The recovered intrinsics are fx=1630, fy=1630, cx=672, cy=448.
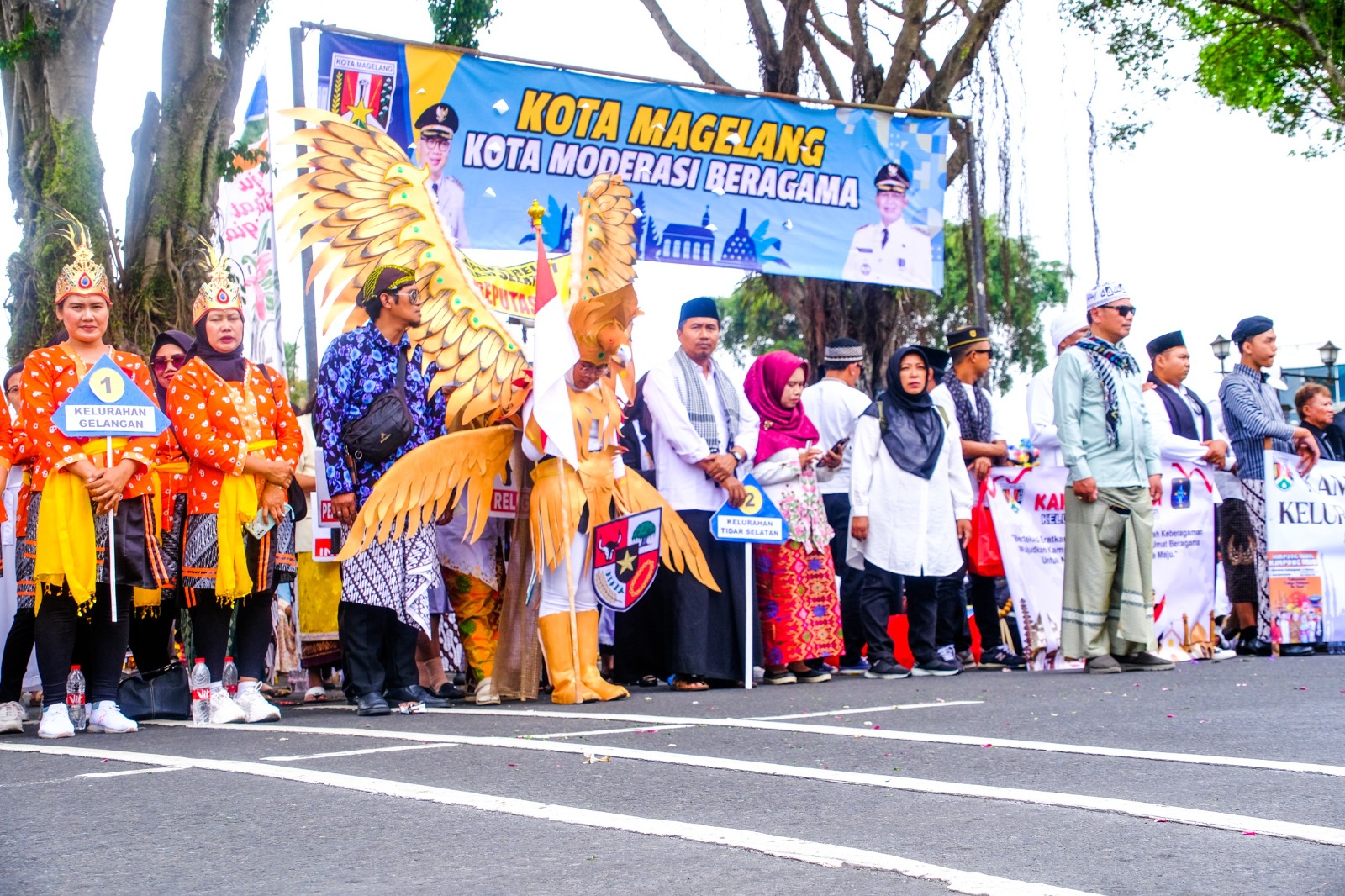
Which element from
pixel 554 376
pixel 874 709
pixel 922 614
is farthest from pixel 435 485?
pixel 922 614

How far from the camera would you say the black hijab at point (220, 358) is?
722cm

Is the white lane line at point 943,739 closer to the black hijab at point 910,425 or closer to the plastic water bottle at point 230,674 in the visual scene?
the plastic water bottle at point 230,674

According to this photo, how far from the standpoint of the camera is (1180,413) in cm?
992

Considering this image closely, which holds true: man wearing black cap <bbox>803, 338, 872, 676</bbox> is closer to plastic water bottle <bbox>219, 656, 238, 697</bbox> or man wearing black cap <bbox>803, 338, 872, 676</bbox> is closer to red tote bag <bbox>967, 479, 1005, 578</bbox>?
red tote bag <bbox>967, 479, 1005, 578</bbox>

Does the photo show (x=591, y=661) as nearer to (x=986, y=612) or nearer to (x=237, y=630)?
(x=237, y=630)

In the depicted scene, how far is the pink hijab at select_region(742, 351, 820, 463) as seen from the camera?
8.82 m

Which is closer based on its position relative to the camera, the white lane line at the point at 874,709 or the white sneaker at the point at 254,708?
the white lane line at the point at 874,709

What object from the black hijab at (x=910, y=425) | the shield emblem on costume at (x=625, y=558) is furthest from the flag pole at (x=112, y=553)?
the black hijab at (x=910, y=425)

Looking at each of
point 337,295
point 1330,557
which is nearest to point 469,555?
point 337,295

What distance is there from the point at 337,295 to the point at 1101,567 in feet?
14.0

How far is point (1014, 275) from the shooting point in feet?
54.7

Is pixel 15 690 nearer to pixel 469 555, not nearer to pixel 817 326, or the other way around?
pixel 469 555

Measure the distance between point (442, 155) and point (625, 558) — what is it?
458cm

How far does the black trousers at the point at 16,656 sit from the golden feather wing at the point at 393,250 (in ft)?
6.05
